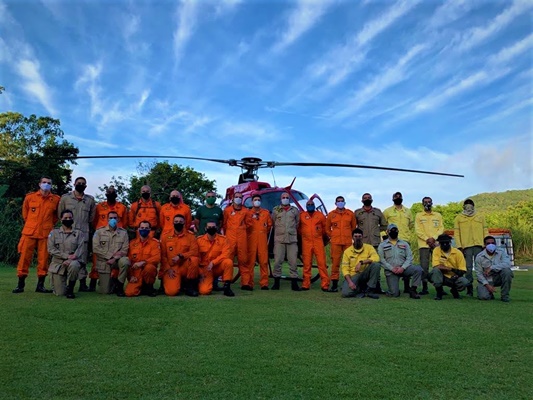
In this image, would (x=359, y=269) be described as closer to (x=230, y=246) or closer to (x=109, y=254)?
(x=230, y=246)

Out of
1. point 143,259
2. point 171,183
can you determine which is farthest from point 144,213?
point 171,183

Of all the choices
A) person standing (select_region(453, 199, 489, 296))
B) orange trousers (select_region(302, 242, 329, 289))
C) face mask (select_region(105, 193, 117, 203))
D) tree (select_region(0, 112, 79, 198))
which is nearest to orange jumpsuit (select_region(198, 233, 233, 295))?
orange trousers (select_region(302, 242, 329, 289))

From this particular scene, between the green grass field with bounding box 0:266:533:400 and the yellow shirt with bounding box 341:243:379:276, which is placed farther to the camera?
the yellow shirt with bounding box 341:243:379:276

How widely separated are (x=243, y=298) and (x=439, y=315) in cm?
271

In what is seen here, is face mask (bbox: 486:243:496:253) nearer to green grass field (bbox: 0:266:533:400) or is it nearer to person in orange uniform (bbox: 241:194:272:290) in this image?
green grass field (bbox: 0:266:533:400)

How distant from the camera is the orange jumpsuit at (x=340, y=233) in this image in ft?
26.0

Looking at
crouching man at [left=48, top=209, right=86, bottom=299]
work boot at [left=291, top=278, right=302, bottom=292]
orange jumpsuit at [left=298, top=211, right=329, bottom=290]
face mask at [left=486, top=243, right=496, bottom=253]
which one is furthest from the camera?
orange jumpsuit at [left=298, top=211, right=329, bottom=290]

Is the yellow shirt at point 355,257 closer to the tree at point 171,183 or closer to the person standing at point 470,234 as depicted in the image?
the person standing at point 470,234

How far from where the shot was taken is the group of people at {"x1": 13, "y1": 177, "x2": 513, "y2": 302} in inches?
267

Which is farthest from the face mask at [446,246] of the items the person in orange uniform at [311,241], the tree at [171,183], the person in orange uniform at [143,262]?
the tree at [171,183]

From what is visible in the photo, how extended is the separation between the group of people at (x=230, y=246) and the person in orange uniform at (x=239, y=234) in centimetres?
2

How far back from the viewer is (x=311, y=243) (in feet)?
26.3

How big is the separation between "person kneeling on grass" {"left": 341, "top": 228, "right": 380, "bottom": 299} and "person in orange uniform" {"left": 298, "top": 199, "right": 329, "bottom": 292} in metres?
0.73

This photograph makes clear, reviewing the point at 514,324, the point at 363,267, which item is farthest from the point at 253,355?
the point at 363,267
